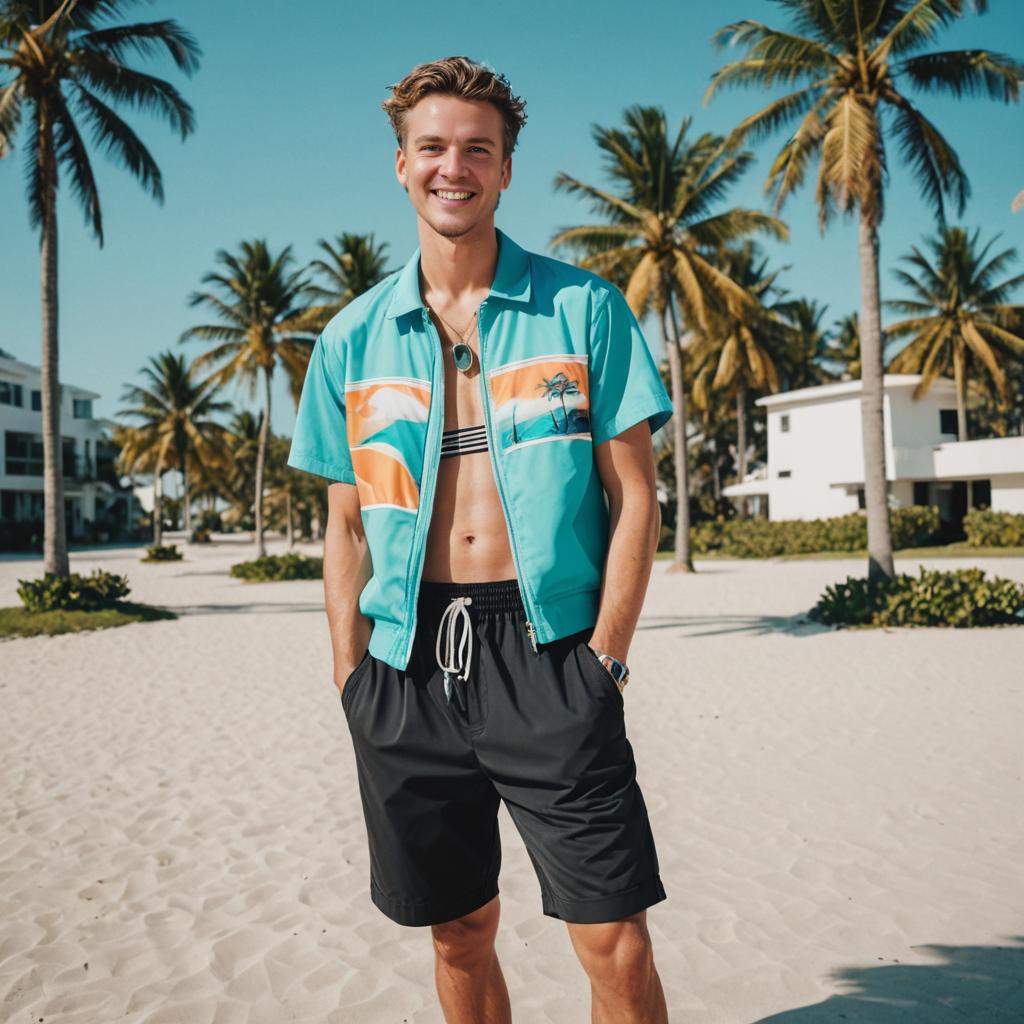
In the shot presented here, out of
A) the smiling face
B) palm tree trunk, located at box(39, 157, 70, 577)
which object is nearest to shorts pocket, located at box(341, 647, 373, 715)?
the smiling face

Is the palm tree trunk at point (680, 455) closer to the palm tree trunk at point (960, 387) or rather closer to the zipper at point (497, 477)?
the palm tree trunk at point (960, 387)

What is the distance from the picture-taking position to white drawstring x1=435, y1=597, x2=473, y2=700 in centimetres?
199

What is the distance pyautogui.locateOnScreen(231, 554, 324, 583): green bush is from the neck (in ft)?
79.9

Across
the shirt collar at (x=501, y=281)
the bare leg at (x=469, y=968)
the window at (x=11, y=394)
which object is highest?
the window at (x=11, y=394)

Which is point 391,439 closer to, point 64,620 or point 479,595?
point 479,595

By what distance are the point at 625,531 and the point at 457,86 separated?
1.09 meters

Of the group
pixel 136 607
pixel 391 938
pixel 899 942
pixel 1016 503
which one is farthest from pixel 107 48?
pixel 1016 503

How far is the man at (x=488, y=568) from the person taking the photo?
185cm

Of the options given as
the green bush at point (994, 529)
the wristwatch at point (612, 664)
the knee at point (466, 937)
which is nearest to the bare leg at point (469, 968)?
the knee at point (466, 937)

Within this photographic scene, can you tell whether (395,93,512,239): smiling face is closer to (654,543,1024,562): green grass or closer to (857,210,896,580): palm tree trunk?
(857,210,896,580): palm tree trunk

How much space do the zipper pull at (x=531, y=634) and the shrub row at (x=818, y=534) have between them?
30523 mm

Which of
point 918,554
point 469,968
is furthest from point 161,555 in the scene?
point 469,968

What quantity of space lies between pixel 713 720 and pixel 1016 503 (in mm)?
32524

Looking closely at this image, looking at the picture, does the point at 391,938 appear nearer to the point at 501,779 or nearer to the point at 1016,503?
the point at 501,779
